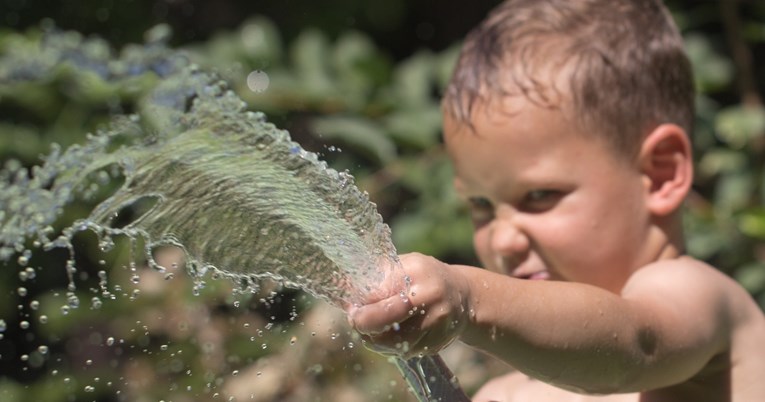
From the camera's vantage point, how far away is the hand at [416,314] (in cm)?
107

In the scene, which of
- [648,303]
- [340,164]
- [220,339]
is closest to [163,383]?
Result: [220,339]

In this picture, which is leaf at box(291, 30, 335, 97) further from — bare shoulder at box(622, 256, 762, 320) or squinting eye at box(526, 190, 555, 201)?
bare shoulder at box(622, 256, 762, 320)

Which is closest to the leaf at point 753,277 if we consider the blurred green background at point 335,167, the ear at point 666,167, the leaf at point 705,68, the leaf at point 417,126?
the blurred green background at point 335,167

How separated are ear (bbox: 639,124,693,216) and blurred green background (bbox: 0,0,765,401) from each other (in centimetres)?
86

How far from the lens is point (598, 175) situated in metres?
1.66

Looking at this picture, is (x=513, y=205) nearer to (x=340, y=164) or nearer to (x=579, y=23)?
(x=579, y=23)

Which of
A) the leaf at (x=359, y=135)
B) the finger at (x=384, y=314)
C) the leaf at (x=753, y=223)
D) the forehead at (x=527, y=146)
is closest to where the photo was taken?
the finger at (x=384, y=314)

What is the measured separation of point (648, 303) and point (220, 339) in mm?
1506

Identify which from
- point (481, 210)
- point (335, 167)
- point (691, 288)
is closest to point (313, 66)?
point (335, 167)

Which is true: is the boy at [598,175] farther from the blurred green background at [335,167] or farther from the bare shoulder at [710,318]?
the blurred green background at [335,167]

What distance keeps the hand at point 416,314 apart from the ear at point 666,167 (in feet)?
2.16

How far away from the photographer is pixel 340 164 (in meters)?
2.73

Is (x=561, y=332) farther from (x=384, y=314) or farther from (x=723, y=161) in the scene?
(x=723, y=161)

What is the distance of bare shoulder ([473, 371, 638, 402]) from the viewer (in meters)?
1.65
